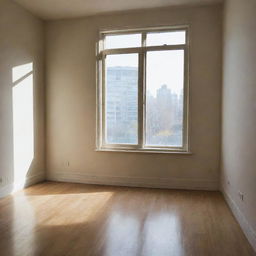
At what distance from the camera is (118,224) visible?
297 centimetres

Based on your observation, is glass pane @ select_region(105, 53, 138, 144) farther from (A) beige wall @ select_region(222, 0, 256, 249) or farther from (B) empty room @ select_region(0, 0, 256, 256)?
(A) beige wall @ select_region(222, 0, 256, 249)

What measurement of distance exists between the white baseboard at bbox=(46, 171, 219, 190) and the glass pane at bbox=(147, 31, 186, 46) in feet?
7.87

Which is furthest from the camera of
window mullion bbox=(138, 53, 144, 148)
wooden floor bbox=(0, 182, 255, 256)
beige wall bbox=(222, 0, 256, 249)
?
window mullion bbox=(138, 53, 144, 148)

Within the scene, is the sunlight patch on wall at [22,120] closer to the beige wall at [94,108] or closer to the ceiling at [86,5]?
the beige wall at [94,108]

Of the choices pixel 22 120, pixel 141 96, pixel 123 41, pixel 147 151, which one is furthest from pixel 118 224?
pixel 123 41

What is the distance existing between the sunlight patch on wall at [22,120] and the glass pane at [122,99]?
1.38 meters

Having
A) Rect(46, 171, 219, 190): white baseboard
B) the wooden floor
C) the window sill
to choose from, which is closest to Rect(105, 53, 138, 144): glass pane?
the window sill

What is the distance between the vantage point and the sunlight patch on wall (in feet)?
13.9

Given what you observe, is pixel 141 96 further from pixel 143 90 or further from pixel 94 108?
pixel 94 108

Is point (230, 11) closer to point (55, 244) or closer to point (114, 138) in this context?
point (114, 138)

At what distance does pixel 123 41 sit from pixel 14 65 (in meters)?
1.93

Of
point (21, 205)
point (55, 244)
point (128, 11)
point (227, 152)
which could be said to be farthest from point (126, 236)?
point (128, 11)

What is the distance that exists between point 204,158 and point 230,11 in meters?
2.29

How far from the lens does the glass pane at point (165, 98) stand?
4480 millimetres
